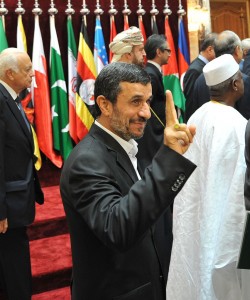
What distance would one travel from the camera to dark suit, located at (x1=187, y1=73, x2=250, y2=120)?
11.5 ft

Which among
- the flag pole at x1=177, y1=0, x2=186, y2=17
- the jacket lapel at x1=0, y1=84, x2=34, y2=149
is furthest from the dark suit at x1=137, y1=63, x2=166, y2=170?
the flag pole at x1=177, y1=0, x2=186, y2=17

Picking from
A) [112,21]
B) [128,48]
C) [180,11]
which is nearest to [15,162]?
[128,48]

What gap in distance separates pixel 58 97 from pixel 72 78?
251 mm

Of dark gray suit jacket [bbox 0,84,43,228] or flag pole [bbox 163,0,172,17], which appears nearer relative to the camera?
dark gray suit jacket [bbox 0,84,43,228]

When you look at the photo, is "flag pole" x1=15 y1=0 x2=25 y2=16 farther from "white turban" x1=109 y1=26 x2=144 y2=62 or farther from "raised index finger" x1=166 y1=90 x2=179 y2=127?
"raised index finger" x1=166 y1=90 x2=179 y2=127

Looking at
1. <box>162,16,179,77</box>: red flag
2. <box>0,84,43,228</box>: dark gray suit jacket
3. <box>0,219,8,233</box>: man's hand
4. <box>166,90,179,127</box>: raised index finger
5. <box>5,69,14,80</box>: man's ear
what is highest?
<box>162,16,179,77</box>: red flag

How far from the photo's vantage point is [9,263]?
8.57 ft

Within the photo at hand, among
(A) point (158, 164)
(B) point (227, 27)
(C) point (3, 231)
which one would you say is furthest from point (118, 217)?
(B) point (227, 27)

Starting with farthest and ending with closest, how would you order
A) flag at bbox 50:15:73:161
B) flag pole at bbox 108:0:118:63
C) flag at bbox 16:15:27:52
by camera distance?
flag pole at bbox 108:0:118:63
flag at bbox 50:15:73:161
flag at bbox 16:15:27:52

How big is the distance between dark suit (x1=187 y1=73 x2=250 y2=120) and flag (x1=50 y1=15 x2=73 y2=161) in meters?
1.31

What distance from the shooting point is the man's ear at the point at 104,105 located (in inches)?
55.1

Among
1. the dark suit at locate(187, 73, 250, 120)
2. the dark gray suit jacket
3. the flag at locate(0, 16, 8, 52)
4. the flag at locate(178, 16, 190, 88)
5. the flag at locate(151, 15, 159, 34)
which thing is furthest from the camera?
the flag at locate(178, 16, 190, 88)

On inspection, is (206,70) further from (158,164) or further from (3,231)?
(158,164)

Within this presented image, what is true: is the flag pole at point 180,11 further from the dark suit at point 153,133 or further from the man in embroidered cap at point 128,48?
the man in embroidered cap at point 128,48
